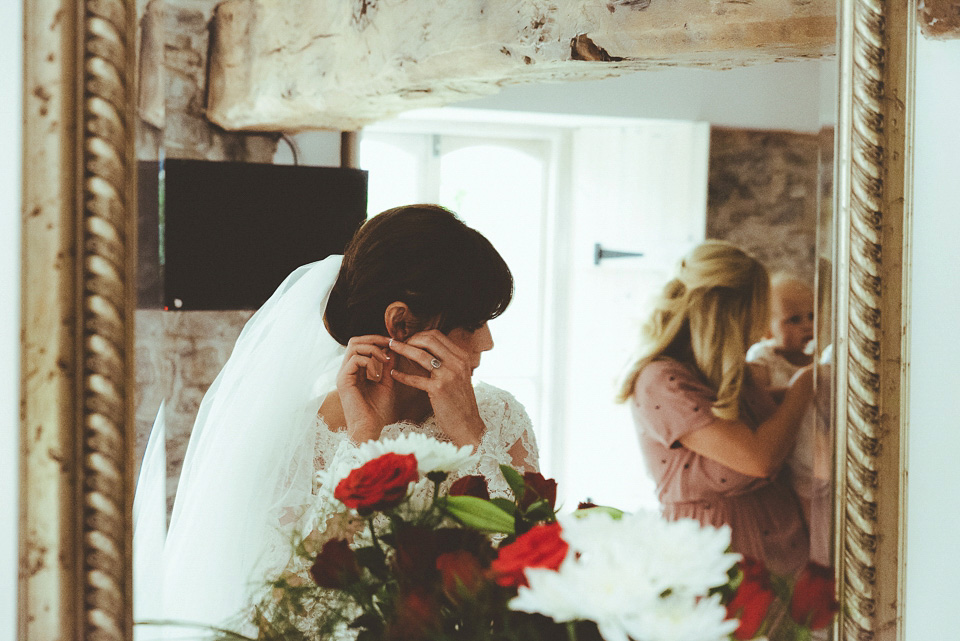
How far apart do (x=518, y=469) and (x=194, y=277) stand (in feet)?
A: 1.06

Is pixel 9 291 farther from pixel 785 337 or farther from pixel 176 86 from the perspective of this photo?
pixel 785 337

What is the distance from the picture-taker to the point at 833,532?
693mm

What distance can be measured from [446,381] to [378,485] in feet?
0.42

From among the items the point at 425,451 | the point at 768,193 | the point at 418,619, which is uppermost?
the point at 768,193

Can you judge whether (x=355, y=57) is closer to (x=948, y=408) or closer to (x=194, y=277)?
(x=194, y=277)

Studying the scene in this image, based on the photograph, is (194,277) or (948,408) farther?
(948,408)

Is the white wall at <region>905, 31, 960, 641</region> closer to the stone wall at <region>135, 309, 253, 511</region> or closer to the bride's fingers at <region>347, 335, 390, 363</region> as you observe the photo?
the bride's fingers at <region>347, 335, 390, 363</region>

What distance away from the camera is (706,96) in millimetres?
675

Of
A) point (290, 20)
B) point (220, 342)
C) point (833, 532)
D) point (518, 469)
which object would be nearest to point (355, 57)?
point (290, 20)

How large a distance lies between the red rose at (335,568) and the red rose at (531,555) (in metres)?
0.12

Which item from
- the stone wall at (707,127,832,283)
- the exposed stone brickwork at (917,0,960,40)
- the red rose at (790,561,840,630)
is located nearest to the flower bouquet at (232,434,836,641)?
the red rose at (790,561,840,630)

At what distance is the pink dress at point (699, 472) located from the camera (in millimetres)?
668

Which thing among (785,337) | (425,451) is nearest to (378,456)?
(425,451)

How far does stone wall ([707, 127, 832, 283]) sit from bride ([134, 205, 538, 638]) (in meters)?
0.20
